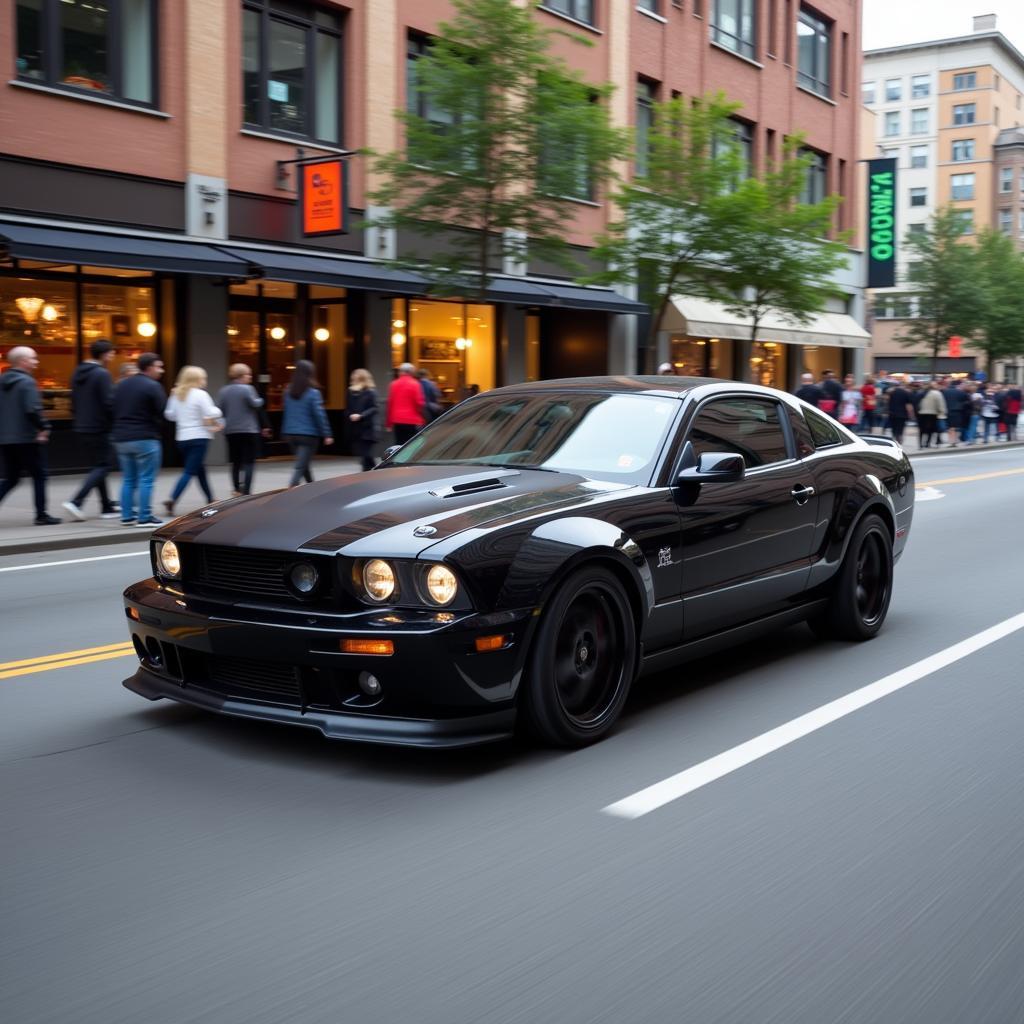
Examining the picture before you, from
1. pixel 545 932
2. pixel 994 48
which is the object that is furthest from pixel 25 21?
pixel 994 48

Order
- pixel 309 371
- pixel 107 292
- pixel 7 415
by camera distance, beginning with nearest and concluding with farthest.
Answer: pixel 7 415, pixel 309 371, pixel 107 292

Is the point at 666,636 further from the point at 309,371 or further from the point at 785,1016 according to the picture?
the point at 309,371

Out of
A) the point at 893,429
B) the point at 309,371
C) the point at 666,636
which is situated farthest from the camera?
the point at 893,429

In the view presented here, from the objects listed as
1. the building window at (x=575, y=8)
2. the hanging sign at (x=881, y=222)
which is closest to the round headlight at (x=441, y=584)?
the building window at (x=575, y=8)

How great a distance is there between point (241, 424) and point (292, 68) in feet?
31.7

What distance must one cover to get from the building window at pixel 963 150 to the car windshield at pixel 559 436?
93293 mm

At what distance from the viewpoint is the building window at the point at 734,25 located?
118 ft

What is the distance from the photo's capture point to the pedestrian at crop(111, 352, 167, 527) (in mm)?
13742

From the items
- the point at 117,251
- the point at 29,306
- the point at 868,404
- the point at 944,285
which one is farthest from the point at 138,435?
the point at 944,285

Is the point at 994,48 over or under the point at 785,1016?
over

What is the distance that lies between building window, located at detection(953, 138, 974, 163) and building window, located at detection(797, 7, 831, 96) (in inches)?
2070

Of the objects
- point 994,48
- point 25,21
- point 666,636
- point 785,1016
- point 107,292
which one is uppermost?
point 994,48

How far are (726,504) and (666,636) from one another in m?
0.79

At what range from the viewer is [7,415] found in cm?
→ 1338
